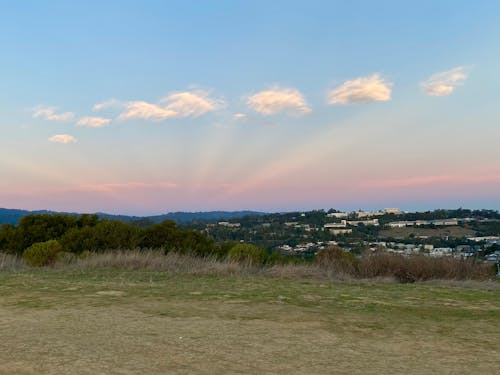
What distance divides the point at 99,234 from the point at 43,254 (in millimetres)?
4860

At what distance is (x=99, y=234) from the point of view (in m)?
22.2

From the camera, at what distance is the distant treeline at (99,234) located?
22.2m

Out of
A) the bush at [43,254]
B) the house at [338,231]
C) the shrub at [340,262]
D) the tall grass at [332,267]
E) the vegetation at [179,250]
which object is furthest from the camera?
the house at [338,231]

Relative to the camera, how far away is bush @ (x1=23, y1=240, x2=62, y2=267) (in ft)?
55.1

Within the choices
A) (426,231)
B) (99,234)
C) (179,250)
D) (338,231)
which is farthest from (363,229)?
(179,250)

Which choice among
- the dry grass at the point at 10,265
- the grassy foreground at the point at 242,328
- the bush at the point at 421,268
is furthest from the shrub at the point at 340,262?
the dry grass at the point at 10,265

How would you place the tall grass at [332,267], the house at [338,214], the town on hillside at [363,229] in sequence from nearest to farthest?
the tall grass at [332,267] < the town on hillside at [363,229] < the house at [338,214]

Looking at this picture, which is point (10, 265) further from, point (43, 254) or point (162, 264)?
point (162, 264)

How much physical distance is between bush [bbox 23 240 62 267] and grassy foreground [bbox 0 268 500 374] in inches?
218

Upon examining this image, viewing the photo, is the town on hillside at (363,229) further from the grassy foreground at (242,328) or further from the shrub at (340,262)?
the grassy foreground at (242,328)

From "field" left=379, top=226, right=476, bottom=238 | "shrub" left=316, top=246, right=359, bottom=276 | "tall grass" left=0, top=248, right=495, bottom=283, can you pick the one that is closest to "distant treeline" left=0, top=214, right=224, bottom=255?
"tall grass" left=0, top=248, right=495, bottom=283

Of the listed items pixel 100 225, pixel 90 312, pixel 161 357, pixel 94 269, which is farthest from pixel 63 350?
pixel 100 225

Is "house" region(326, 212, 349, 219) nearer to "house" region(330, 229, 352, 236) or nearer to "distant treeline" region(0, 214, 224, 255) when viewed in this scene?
"house" region(330, 229, 352, 236)

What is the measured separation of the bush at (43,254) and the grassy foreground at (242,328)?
554cm
